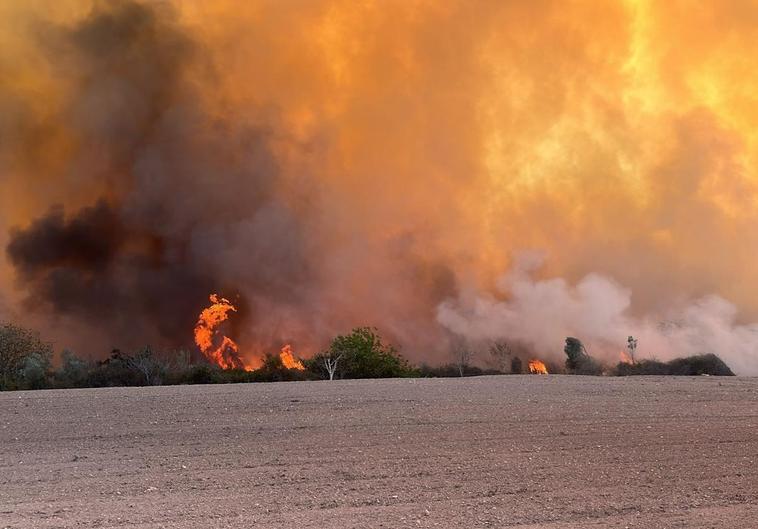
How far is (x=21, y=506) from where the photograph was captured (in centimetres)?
930

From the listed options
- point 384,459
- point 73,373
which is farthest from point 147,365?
point 384,459

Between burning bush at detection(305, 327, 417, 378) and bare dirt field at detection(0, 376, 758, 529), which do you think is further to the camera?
burning bush at detection(305, 327, 417, 378)

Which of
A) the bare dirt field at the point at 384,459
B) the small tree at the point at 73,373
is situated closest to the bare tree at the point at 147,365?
the small tree at the point at 73,373

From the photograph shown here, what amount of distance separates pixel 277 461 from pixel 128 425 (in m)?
5.80

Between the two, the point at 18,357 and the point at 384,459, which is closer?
the point at 384,459

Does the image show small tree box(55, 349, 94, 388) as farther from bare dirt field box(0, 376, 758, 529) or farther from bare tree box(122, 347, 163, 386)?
bare dirt field box(0, 376, 758, 529)

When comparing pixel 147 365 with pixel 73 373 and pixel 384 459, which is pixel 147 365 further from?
pixel 384 459

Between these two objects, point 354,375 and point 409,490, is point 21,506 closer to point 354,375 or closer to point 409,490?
point 409,490

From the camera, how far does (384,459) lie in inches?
471

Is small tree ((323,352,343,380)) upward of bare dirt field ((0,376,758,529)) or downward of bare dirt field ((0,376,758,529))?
upward

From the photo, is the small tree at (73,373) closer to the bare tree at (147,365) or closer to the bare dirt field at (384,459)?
the bare tree at (147,365)

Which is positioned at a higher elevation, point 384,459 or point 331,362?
point 331,362

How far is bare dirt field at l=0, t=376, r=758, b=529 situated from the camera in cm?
868

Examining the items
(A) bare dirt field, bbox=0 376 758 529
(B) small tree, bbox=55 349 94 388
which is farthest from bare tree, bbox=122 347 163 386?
(A) bare dirt field, bbox=0 376 758 529
